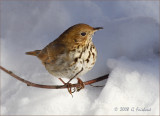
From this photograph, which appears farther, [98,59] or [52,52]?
[98,59]

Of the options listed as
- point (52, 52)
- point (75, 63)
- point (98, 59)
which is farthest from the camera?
point (98, 59)

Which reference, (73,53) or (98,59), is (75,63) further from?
(98,59)

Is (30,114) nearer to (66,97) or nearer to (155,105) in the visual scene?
(66,97)

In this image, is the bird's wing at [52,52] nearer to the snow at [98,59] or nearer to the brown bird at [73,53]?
the brown bird at [73,53]

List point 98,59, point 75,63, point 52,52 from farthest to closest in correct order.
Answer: point 98,59 < point 52,52 < point 75,63

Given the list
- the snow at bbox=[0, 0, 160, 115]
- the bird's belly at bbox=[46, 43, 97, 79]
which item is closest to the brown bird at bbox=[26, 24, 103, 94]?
the bird's belly at bbox=[46, 43, 97, 79]

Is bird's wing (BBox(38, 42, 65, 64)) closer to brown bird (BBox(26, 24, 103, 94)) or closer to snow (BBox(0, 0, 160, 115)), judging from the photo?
brown bird (BBox(26, 24, 103, 94))

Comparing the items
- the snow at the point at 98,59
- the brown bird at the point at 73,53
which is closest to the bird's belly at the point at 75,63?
the brown bird at the point at 73,53

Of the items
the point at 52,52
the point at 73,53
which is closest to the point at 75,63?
the point at 73,53
